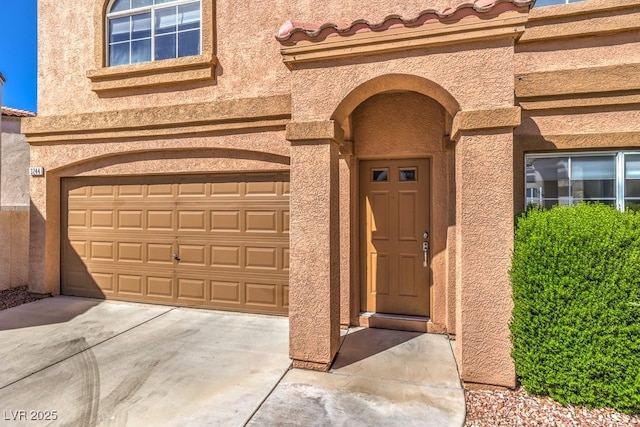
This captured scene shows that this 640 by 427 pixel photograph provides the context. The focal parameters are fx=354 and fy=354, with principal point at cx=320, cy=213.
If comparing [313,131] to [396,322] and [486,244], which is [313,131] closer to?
[486,244]

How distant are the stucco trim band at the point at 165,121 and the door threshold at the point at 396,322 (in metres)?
3.78

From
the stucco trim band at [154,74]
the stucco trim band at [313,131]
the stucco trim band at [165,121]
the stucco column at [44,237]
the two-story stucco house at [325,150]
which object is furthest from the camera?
the stucco column at [44,237]

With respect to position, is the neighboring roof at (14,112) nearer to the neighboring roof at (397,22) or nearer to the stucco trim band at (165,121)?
the stucco trim band at (165,121)

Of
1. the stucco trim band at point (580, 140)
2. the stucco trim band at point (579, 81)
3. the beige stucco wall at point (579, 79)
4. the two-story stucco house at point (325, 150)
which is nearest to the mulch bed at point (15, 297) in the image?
the two-story stucco house at point (325, 150)

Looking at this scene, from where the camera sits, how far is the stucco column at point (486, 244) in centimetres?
410

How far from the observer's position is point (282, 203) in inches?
267

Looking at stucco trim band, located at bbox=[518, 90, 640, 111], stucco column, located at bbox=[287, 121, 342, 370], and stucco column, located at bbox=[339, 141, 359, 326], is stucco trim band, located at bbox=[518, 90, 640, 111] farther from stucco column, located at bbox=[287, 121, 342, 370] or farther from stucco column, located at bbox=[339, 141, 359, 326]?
stucco column, located at bbox=[287, 121, 342, 370]

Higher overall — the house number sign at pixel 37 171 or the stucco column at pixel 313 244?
the house number sign at pixel 37 171

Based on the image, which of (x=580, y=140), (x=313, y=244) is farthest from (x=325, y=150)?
(x=580, y=140)

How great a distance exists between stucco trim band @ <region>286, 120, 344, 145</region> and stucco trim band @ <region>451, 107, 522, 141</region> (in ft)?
4.97

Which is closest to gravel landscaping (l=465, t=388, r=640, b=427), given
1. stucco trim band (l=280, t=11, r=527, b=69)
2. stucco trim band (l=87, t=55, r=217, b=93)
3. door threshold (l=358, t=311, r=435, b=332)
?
door threshold (l=358, t=311, r=435, b=332)

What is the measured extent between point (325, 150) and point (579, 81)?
3847 millimetres

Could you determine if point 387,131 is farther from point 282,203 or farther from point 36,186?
point 36,186

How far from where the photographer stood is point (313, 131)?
4.63 m
